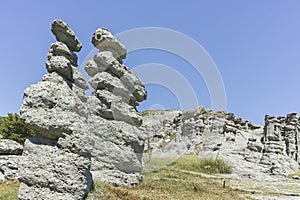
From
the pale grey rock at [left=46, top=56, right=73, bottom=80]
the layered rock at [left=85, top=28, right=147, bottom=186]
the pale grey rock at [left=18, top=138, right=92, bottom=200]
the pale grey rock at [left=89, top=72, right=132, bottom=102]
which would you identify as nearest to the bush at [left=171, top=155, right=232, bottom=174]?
the layered rock at [left=85, top=28, right=147, bottom=186]

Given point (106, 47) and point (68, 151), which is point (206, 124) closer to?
point (106, 47)

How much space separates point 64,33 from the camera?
63.5 feet

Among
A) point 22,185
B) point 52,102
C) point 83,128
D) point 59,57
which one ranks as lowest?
point 22,185

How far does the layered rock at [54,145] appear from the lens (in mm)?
13242

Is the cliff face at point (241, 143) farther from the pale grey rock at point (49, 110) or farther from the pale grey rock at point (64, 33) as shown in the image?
the pale grey rock at point (49, 110)

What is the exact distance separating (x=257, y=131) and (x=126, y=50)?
150 ft

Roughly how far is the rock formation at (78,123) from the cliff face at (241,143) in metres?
22.3

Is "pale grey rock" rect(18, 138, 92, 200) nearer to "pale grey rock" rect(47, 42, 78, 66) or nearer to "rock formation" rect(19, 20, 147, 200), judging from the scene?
"rock formation" rect(19, 20, 147, 200)

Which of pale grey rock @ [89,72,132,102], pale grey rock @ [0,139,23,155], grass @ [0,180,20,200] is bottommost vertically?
grass @ [0,180,20,200]

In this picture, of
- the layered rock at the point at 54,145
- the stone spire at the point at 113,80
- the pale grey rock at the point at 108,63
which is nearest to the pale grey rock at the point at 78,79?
→ the layered rock at the point at 54,145

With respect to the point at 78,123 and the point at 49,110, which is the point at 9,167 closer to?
the point at 49,110

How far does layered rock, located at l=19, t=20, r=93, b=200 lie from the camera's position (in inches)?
521

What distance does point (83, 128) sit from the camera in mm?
15320

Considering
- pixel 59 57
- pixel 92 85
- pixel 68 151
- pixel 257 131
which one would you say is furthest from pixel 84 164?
pixel 257 131
